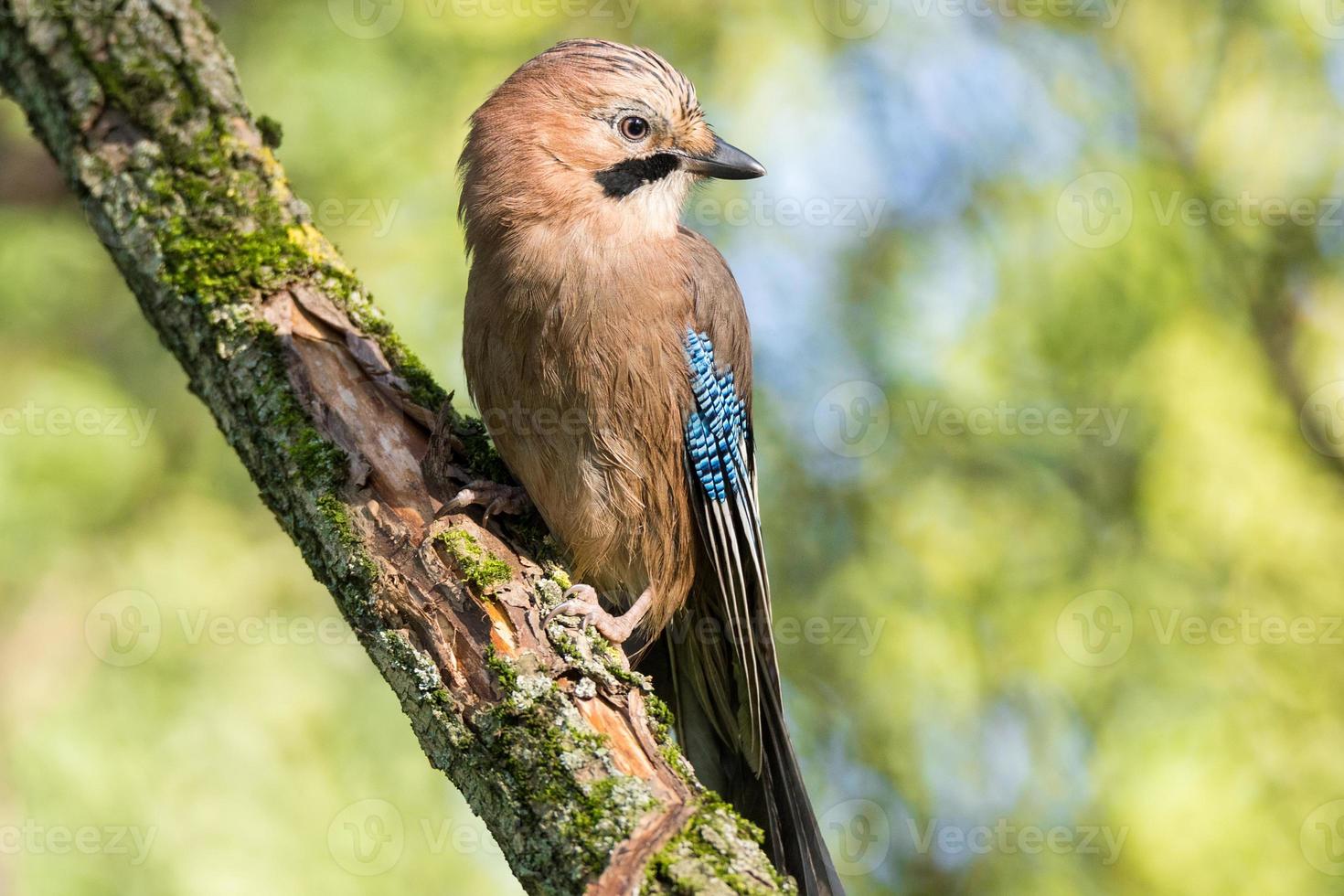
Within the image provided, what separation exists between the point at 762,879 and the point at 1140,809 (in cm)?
314

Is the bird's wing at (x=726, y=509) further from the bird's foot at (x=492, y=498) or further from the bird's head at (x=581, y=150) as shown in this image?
the bird's foot at (x=492, y=498)

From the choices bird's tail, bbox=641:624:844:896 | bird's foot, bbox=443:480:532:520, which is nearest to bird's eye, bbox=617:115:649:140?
bird's foot, bbox=443:480:532:520

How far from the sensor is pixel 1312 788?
500 cm

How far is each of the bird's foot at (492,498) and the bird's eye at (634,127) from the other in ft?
4.23

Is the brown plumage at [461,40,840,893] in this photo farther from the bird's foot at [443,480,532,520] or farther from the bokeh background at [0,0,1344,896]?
the bokeh background at [0,0,1344,896]

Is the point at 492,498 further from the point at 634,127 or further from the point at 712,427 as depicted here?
the point at 634,127

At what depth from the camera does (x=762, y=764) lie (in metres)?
3.95

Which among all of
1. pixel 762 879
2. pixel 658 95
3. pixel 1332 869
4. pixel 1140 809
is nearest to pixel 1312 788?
pixel 1332 869

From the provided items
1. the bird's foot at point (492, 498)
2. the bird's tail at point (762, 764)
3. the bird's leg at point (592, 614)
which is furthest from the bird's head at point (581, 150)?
the bird's tail at point (762, 764)

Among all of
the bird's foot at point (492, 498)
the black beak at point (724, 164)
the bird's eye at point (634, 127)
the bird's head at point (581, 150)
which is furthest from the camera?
the black beak at point (724, 164)

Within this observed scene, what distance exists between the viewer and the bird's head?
12.7 feet

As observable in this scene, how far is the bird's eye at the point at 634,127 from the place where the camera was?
4.02m

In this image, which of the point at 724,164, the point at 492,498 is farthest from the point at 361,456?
Answer: the point at 724,164

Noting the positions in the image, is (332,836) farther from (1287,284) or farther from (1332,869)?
(1287,284)
